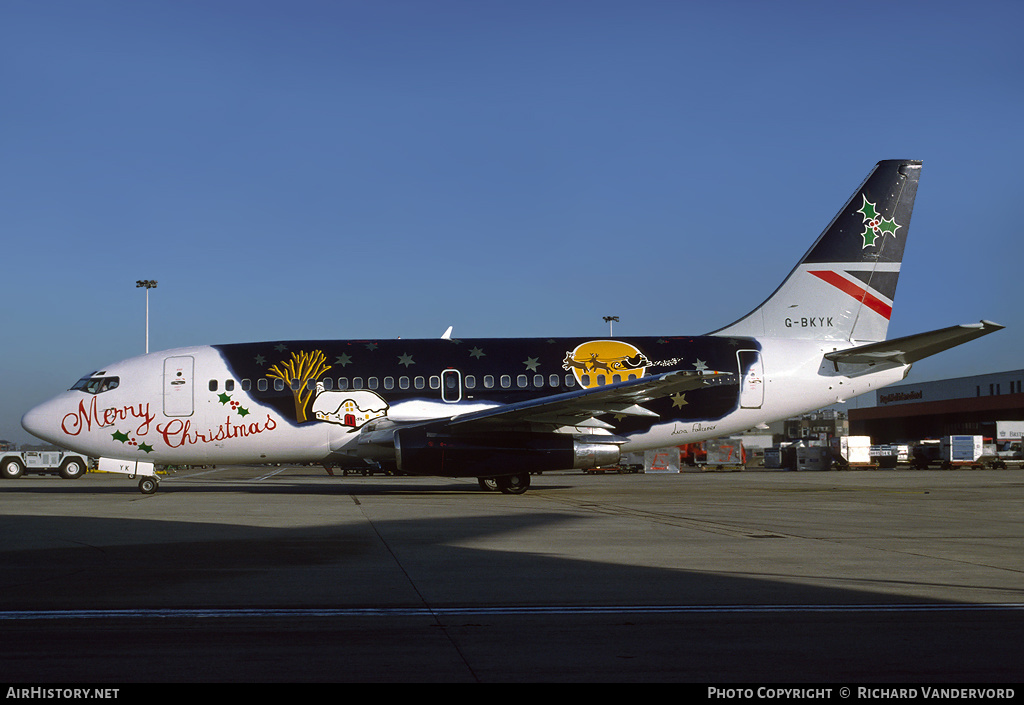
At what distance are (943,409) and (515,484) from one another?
7216cm

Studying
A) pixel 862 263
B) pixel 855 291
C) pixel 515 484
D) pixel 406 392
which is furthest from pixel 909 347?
pixel 406 392

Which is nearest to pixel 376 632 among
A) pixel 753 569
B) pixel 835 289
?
pixel 753 569

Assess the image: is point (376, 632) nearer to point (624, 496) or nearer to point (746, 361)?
point (624, 496)

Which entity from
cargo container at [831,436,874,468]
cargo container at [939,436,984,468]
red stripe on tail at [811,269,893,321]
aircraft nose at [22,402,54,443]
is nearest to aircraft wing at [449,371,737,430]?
red stripe on tail at [811,269,893,321]

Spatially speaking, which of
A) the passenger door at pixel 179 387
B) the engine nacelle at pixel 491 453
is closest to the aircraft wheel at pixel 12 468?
the passenger door at pixel 179 387

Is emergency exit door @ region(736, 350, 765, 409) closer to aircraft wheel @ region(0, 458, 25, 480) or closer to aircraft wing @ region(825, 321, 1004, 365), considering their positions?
aircraft wing @ region(825, 321, 1004, 365)

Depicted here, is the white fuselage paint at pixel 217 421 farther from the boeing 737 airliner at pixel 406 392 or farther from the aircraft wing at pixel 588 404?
the aircraft wing at pixel 588 404

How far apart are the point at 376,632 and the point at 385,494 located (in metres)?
17.8

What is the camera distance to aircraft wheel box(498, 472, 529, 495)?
2244 cm

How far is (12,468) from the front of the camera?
43.8m

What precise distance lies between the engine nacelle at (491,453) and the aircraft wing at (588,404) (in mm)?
476

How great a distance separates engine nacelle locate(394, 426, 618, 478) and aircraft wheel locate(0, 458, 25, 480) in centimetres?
3240

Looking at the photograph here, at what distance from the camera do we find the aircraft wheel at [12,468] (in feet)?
143

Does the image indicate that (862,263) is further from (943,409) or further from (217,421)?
(943,409)
